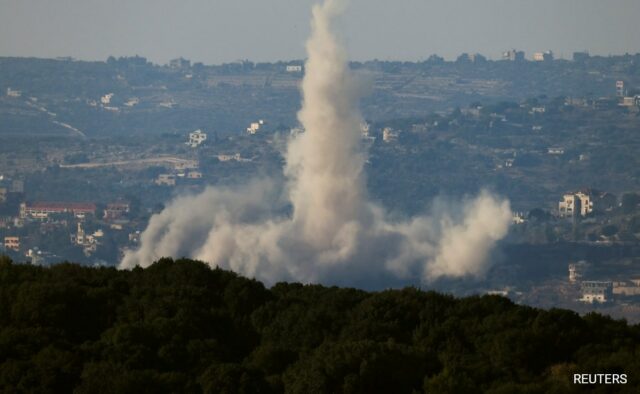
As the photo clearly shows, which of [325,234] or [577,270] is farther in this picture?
[577,270]

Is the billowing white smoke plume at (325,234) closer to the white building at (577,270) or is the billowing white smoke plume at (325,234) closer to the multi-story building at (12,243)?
the white building at (577,270)

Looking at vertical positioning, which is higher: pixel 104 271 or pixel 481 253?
pixel 104 271

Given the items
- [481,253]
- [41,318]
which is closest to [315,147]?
[481,253]

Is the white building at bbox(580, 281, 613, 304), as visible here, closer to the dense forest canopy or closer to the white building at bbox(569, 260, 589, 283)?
the white building at bbox(569, 260, 589, 283)

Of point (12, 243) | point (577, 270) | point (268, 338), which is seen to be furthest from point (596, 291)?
point (268, 338)

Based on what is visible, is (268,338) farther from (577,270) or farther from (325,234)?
(577,270)

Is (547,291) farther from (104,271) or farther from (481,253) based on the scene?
(104,271)

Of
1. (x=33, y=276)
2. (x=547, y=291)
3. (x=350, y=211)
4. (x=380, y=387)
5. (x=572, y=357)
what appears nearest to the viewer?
(x=380, y=387)

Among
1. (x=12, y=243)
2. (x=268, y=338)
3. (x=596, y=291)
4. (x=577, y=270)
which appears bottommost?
(x=12, y=243)

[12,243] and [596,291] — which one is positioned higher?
[596,291]
